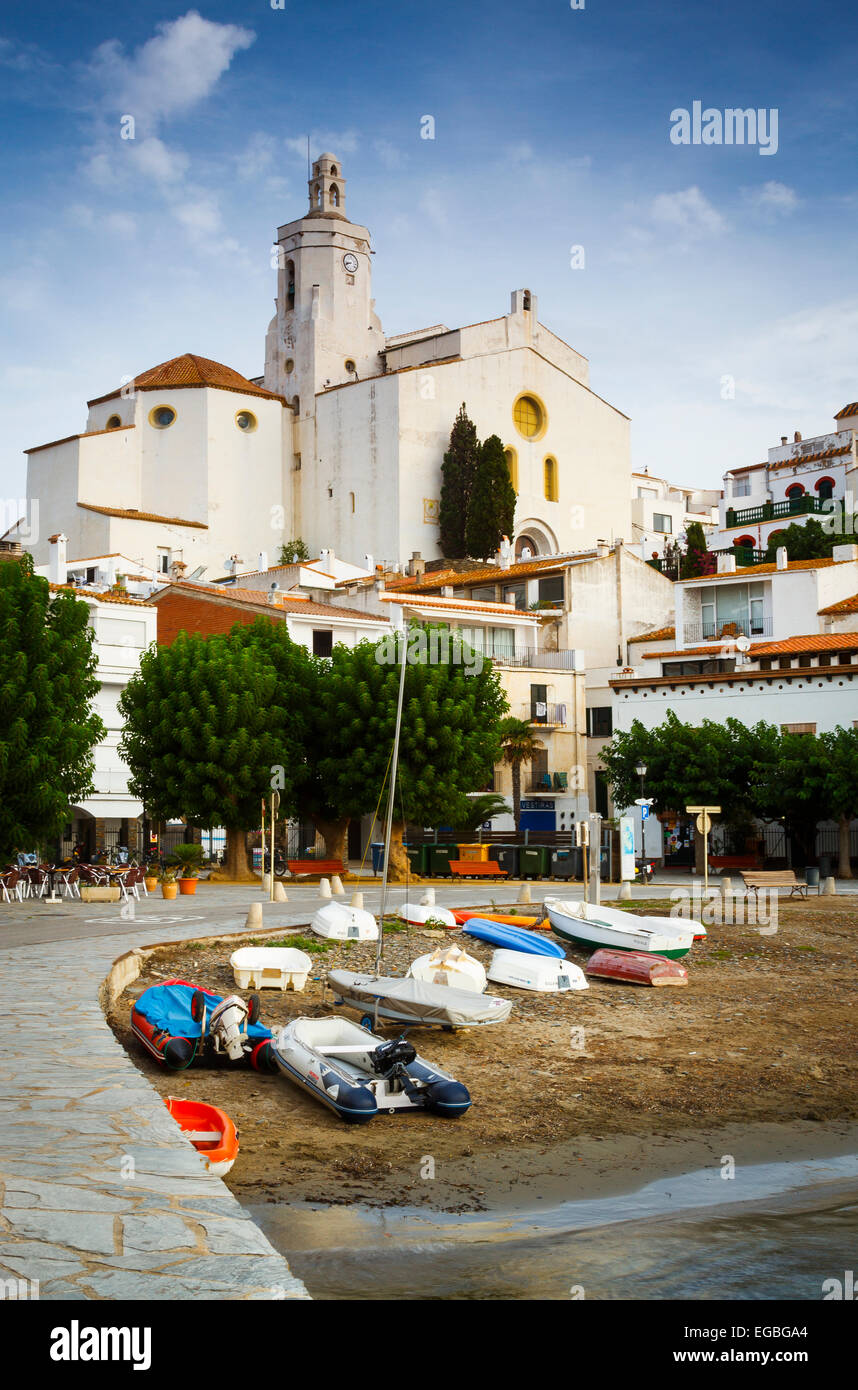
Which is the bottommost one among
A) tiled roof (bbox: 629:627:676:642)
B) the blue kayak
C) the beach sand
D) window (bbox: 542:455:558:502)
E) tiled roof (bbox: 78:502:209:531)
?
the beach sand

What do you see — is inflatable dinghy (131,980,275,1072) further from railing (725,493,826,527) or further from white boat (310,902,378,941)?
railing (725,493,826,527)

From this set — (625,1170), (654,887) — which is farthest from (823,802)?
(625,1170)

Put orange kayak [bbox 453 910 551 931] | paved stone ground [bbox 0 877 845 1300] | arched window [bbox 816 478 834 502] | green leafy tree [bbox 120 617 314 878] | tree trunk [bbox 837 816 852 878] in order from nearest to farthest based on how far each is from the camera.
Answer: paved stone ground [bbox 0 877 845 1300] → orange kayak [bbox 453 910 551 931] → green leafy tree [bbox 120 617 314 878] → tree trunk [bbox 837 816 852 878] → arched window [bbox 816 478 834 502]

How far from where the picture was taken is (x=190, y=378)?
83.6 m

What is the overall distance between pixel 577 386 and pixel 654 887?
5852cm

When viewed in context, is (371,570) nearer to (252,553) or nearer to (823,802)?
(252,553)

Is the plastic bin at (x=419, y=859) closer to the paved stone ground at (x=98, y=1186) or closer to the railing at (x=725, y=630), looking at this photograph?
the railing at (x=725, y=630)

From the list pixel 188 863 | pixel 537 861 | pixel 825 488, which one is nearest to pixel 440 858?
pixel 537 861

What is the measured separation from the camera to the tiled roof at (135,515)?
75.6 m

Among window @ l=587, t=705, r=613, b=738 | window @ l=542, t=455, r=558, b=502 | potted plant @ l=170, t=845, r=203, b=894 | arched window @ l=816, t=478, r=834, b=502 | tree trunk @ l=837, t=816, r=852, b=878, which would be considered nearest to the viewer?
potted plant @ l=170, t=845, r=203, b=894

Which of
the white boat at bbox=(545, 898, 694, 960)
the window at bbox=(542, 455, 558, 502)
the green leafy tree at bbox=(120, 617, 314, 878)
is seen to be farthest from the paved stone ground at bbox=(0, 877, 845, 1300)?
the window at bbox=(542, 455, 558, 502)

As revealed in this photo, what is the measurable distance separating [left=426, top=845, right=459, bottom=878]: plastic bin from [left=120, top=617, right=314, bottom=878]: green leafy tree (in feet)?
15.2

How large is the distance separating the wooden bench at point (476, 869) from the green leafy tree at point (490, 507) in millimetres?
39239

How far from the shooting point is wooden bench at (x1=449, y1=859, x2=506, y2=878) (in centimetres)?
3875
